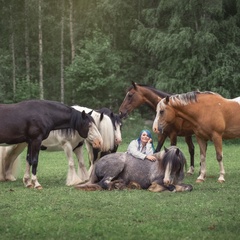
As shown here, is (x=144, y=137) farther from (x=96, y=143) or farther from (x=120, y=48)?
(x=120, y=48)

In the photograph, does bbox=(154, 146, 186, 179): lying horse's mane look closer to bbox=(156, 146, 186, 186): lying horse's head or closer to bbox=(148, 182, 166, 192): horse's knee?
bbox=(156, 146, 186, 186): lying horse's head

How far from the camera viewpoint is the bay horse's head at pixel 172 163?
34.9 ft

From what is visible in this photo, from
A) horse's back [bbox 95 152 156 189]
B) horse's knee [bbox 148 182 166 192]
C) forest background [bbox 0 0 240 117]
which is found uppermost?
horse's back [bbox 95 152 156 189]

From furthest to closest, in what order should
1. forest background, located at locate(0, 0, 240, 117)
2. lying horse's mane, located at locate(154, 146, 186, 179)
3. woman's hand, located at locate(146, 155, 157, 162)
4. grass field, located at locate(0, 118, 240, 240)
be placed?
1. forest background, located at locate(0, 0, 240, 117)
2. woman's hand, located at locate(146, 155, 157, 162)
3. lying horse's mane, located at locate(154, 146, 186, 179)
4. grass field, located at locate(0, 118, 240, 240)

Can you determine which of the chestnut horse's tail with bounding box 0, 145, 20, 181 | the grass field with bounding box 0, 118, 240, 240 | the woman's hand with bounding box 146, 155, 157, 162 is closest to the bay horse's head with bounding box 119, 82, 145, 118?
the chestnut horse's tail with bounding box 0, 145, 20, 181

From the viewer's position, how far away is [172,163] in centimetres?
1068

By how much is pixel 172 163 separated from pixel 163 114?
209 centimetres

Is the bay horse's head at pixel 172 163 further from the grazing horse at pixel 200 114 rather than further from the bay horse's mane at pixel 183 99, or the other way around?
the bay horse's mane at pixel 183 99

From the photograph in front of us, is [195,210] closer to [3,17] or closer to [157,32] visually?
[157,32]

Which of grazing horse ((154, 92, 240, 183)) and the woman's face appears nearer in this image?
the woman's face

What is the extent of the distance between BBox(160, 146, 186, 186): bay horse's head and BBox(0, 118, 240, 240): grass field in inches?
11.6

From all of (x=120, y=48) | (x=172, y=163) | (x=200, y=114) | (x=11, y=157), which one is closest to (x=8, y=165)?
(x=11, y=157)

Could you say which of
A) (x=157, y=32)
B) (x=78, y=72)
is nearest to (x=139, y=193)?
(x=157, y=32)

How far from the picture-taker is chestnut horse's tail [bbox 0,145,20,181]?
13.6 m
